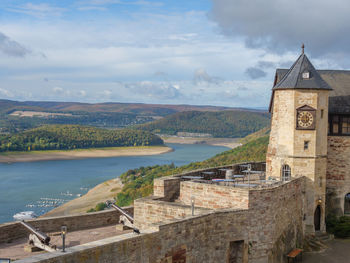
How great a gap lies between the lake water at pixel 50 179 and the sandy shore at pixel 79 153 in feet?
16.3

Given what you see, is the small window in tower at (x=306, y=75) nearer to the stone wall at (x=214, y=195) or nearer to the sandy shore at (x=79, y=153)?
the stone wall at (x=214, y=195)

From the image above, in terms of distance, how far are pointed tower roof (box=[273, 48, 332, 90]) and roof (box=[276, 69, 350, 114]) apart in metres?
1.99

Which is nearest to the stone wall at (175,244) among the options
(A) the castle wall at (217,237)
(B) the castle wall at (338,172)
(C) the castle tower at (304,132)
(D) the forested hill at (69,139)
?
(A) the castle wall at (217,237)

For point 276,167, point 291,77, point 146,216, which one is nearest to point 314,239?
point 276,167

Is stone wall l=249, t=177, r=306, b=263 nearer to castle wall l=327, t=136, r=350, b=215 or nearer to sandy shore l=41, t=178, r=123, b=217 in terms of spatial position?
castle wall l=327, t=136, r=350, b=215

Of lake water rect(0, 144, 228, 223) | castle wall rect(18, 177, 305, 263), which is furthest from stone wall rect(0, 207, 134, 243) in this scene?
lake water rect(0, 144, 228, 223)

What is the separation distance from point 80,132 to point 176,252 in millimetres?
144688

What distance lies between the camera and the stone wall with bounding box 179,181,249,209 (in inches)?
662

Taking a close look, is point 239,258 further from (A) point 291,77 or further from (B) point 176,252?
(A) point 291,77

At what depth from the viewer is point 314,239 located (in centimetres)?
2189

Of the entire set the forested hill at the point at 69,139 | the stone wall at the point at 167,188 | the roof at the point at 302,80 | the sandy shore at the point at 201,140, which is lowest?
the sandy shore at the point at 201,140

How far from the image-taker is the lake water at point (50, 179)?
2564 inches

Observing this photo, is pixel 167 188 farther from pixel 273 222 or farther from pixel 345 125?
pixel 345 125

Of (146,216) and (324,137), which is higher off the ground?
(324,137)
